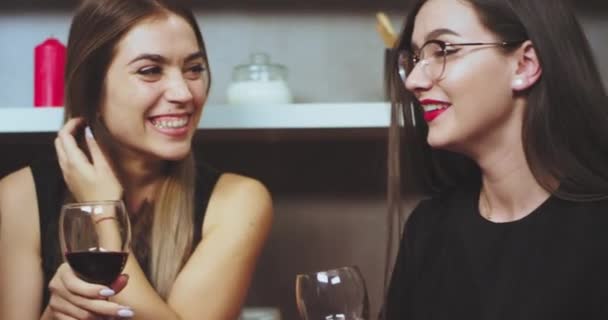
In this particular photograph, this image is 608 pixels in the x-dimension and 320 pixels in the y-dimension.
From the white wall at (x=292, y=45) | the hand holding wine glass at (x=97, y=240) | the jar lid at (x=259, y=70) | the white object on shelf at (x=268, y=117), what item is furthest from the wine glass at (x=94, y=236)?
the white wall at (x=292, y=45)

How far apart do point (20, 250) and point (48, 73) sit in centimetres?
54

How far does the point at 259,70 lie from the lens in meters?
2.15

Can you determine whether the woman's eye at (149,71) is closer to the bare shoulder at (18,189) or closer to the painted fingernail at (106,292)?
the bare shoulder at (18,189)

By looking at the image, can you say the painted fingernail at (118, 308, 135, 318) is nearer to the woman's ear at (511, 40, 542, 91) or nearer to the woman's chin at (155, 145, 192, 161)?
the woman's chin at (155, 145, 192, 161)

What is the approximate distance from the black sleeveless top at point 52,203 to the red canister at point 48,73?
0.29 metres

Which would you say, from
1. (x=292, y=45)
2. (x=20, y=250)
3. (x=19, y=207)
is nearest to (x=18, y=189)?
(x=19, y=207)

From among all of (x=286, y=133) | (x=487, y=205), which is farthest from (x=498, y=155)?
(x=286, y=133)

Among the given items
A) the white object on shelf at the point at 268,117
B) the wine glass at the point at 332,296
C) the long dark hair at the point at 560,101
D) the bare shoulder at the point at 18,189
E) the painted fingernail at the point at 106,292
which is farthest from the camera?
the white object on shelf at the point at 268,117

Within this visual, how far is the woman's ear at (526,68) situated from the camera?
1449 millimetres

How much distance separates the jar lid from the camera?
7.07ft

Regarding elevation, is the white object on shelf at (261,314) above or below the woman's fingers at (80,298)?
below

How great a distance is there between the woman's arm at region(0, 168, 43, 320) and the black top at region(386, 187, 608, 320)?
2.38ft

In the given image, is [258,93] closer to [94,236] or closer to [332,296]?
[94,236]

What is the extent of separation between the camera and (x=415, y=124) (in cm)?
167
